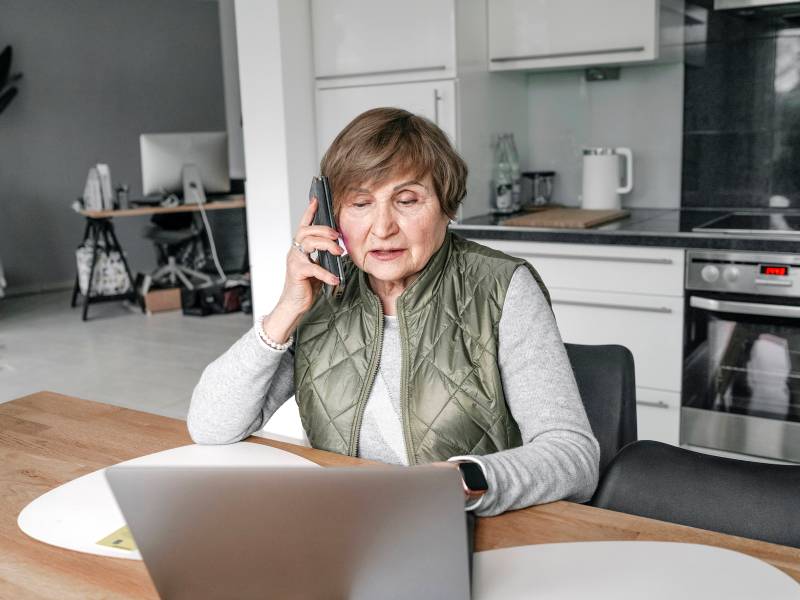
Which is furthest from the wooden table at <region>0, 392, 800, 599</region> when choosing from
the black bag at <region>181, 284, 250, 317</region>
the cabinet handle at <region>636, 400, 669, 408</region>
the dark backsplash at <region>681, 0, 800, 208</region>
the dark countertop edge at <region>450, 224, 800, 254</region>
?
the black bag at <region>181, 284, 250, 317</region>

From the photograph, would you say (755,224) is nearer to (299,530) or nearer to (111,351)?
(299,530)

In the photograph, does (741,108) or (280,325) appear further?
(741,108)

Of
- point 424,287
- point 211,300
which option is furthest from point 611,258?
point 211,300

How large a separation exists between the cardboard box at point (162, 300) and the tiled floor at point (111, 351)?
110 millimetres

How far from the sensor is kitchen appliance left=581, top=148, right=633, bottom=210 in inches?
128

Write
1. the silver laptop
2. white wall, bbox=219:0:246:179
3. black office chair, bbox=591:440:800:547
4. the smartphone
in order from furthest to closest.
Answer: white wall, bbox=219:0:246:179 < the smartphone < black office chair, bbox=591:440:800:547 < the silver laptop

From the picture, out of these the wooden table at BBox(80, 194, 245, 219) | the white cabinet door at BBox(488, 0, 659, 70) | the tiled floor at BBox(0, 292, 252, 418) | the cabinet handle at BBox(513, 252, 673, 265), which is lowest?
the tiled floor at BBox(0, 292, 252, 418)

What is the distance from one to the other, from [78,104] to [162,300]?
2322mm

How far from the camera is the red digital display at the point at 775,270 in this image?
2500mm

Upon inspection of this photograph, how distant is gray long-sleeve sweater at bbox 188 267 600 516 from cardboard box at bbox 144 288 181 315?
5104 millimetres

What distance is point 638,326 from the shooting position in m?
2.78

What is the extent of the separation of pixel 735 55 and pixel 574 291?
113 cm

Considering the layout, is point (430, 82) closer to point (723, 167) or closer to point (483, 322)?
point (723, 167)

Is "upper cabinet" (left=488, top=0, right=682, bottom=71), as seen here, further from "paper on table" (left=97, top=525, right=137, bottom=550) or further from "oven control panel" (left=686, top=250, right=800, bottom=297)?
"paper on table" (left=97, top=525, right=137, bottom=550)
